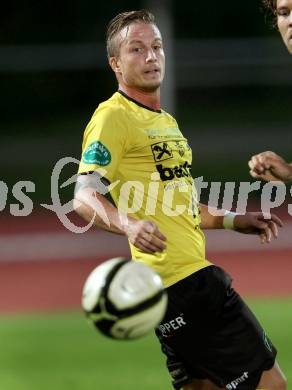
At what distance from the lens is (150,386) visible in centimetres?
723

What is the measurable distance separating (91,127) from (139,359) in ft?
11.7

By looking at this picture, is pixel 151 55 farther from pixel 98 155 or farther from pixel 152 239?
pixel 152 239

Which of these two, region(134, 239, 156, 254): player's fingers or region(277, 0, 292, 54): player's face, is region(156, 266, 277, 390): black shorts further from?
region(277, 0, 292, 54): player's face

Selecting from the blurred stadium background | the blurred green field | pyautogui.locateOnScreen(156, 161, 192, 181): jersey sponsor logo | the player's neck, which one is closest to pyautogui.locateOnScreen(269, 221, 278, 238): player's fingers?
pyautogui.locateOnScreen(156, 161, 192, 181): jersey sponsor logo

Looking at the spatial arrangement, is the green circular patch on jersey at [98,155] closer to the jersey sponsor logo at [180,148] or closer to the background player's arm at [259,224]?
the jersey sponsor logo at [180,148]

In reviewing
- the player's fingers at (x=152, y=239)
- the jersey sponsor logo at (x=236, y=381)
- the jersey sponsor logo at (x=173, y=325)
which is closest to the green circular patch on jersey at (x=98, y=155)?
the player's fingers at (x=152, y=239)

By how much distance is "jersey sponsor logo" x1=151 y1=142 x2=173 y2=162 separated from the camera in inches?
204

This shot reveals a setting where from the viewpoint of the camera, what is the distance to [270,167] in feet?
16.5

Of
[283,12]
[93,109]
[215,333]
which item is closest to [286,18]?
[283,12]

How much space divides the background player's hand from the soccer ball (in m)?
0.84

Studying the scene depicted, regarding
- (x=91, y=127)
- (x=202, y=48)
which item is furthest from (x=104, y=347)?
(x=202, y=48)

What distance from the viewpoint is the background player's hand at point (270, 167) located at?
16.5 ft

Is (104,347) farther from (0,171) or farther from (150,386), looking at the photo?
(0,171)

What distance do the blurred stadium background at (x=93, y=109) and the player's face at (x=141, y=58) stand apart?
18.7 feet
